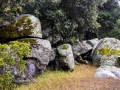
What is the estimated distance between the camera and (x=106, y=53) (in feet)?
52.7

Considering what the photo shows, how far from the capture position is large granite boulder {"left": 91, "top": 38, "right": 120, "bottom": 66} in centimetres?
1585

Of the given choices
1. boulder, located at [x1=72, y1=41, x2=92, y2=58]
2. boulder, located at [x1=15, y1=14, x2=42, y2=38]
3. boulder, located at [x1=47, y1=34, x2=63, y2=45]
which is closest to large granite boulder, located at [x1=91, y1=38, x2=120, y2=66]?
boulder, located at [x1=72, y1=41, x2=92, y2=58]

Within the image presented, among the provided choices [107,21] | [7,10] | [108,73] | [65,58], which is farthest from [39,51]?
[107,21]

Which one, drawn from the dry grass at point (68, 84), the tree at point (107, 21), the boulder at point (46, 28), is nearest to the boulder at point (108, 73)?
the dry grass at point (68, 84)

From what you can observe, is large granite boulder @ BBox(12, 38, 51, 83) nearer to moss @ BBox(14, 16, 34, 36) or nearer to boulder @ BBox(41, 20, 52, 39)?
moss @ BBox(14, 16, 34, 36)

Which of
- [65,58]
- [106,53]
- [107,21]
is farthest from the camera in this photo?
[107,21]

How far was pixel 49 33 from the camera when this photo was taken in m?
14.2

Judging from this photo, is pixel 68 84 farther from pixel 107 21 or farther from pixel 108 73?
pixel 107 21

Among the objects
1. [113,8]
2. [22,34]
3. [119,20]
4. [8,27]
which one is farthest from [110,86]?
[113,8]

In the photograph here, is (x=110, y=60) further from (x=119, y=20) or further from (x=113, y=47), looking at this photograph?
(x=119, y=20)

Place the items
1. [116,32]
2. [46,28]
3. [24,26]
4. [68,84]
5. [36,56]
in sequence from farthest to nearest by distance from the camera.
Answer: [116,32] → [46,28] → [24,26] → [36,56] → [68,84]

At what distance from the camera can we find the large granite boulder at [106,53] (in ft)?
52.0

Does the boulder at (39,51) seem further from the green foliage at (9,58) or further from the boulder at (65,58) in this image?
the green foliage at (9,58)

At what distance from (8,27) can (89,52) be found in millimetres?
8077
